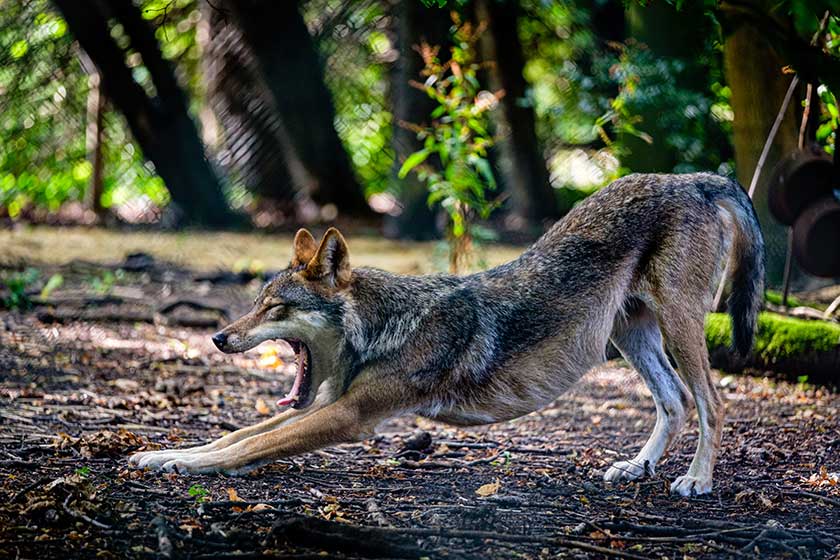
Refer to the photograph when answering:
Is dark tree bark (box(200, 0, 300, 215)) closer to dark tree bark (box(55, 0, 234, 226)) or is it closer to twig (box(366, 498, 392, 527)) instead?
dark tree bark (box(55, 0, 234, 226))

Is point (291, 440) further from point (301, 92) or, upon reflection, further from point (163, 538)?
point (301, 92)

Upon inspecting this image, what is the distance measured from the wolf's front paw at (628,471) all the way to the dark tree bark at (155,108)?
9.49 m

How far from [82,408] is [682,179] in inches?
138

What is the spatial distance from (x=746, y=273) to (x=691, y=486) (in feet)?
4.14

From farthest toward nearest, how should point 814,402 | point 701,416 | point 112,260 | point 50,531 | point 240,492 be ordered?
point 112,260
point 814,402
point 701,416
point 240,492
point 50,531

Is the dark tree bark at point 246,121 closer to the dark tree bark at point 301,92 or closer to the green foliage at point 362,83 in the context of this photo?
the dark tree bark at point 301,92

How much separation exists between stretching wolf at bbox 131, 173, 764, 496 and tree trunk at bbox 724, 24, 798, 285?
9.66 ft

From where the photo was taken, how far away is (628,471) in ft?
16.6

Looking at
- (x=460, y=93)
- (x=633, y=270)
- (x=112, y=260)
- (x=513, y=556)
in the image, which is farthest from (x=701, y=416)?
(x=112, y=260)

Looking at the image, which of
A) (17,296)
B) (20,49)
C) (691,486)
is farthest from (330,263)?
(20,49)

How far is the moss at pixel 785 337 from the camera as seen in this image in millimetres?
6957

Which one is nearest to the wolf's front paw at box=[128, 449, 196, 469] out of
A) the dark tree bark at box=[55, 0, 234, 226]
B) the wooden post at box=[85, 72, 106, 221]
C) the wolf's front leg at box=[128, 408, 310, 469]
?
the wolf's front leg at box=[128, 408, 310, 469]

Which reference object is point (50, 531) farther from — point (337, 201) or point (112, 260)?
point (337, 201)

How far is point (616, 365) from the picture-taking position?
25.5ft
